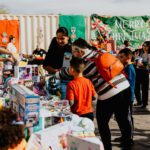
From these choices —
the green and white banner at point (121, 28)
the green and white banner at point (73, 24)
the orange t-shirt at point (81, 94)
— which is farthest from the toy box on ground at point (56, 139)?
the green and white banner at point (121, 28)

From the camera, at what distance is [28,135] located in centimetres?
297

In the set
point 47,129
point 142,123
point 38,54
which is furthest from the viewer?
point 38,54

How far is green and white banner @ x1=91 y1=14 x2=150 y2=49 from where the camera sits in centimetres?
1605

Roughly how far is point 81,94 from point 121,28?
42.7 feet

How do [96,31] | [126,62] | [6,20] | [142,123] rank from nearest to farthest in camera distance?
[126,62], [142,123], [6,20], [96,31]

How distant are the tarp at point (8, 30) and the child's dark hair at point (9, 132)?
12.1 metres

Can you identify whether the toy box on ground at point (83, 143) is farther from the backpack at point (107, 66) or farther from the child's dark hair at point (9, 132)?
the backpack at point (107, 66)

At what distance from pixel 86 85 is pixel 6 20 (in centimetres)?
1098

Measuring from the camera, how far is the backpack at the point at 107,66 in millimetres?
4004

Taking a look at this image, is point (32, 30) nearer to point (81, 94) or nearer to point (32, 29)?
point (32, 29)

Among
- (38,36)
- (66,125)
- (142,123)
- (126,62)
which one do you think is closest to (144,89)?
(142,123)

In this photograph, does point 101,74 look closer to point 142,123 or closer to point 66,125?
point 66,125

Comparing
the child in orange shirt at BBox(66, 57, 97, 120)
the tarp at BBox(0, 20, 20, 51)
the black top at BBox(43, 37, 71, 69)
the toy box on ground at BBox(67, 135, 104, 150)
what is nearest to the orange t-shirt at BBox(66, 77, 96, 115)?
the child in orange shirt at BBox(66, 57, 97, 120)

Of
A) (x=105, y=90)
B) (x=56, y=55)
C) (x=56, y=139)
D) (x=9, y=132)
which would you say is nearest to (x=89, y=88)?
(x=105, y=90)
